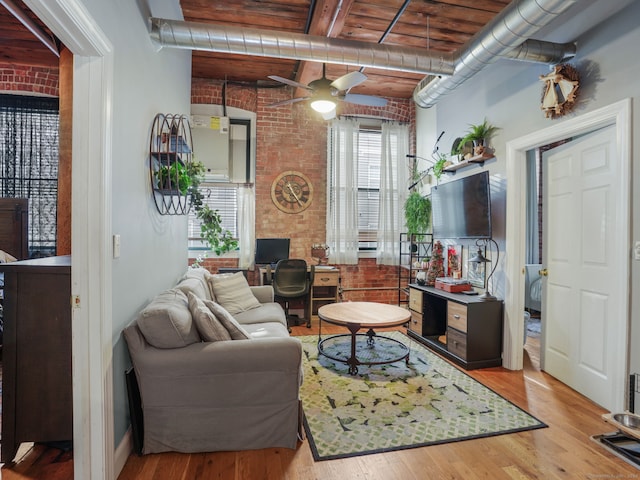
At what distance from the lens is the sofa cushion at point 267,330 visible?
103 inches

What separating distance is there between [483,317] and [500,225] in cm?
94

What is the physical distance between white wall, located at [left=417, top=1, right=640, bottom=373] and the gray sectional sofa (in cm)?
226

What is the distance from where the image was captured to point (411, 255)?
471cm

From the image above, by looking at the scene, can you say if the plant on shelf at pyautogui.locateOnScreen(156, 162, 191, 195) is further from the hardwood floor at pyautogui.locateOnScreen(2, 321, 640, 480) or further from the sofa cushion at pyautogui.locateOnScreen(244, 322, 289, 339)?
the hardwood floor at pyautogui.locateOnScreen(2, 321, 640, 480)

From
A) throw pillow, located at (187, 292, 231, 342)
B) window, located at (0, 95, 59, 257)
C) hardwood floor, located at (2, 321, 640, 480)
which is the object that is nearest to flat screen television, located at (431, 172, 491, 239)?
hardwood floor, located at (2, 321, 640, 480)

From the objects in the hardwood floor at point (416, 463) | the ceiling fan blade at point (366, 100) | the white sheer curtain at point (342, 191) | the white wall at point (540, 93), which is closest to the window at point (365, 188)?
the white sheer curtain at point (342, 191)

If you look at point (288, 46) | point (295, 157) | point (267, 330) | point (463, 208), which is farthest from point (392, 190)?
point (267, 330)

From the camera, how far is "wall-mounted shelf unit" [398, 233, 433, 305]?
4.70m

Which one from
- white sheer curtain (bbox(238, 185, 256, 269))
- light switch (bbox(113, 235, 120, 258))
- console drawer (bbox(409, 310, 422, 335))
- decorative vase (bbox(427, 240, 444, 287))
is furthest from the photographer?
Answer: white sheer curtain (bbox(238, 185, 256, 269))

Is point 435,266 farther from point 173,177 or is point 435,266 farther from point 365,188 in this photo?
point 173,177

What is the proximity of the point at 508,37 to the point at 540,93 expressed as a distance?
759 mm

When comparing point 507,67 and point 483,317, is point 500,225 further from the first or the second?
point 507,67

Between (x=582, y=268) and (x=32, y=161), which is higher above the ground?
(x=32, y=161)

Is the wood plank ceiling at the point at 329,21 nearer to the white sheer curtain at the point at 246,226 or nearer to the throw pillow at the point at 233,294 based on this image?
the white sheer curtain at the point at 246,226
